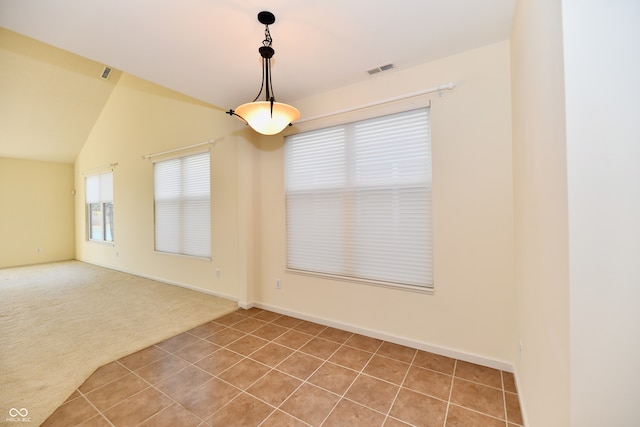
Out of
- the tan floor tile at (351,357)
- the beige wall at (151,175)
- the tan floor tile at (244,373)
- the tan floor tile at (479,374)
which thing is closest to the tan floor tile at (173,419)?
the tan floor tile at (244,373)

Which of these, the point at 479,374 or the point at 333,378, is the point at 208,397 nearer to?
the point at 333,378

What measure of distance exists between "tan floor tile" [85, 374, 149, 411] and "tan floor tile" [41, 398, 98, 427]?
0.04 meters

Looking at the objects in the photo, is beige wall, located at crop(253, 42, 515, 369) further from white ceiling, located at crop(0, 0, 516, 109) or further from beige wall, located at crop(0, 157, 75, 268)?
beige wall, located at crop(0, 157, 75, 268)

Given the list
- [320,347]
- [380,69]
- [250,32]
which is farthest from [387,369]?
[250,32]

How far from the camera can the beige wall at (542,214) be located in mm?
886

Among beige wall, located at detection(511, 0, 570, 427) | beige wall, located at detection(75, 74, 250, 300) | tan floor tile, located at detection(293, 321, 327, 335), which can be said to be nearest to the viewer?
beige wall, located at detection(511, 0, 570, 427)

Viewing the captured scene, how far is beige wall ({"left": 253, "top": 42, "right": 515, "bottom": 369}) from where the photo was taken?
6.73ft

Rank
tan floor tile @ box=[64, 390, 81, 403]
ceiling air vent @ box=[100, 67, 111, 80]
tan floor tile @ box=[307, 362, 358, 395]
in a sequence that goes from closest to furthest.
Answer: tan floor tile @ box=[64, 390, 81, 403] < tan floor tile @ box=[307, 362, 358, 395] < ceiling air vent @ box=[100, 67, 111, 80]

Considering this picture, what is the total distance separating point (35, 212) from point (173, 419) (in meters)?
7.98

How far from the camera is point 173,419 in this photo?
1.59 meters

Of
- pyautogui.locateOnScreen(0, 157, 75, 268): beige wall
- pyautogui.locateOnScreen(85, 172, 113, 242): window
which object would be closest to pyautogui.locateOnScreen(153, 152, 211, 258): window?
pyautogui.locateOnScreen(85, 172, 113, 242): window

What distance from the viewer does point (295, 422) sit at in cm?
157

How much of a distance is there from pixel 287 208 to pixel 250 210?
0.56m

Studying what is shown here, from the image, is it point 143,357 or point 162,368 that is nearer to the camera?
point 162,368
